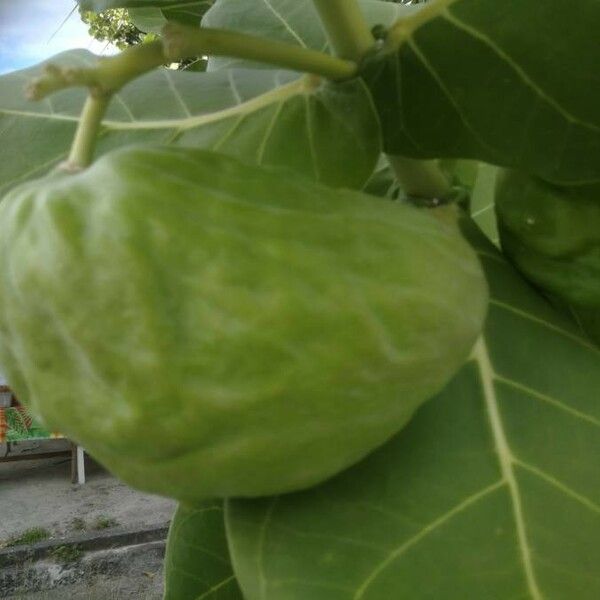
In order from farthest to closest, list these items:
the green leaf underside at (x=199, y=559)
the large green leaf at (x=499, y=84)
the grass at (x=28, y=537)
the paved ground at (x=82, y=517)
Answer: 1. the grass at (x=28, y=537)
2. the paved ground at (x=82, y=517)
3. the green leaf underside at (x=199, y=559)
4. the large green leaf at (x=499, y=84)

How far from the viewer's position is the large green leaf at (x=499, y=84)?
438mm

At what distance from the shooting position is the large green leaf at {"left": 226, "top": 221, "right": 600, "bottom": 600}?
0.40 m

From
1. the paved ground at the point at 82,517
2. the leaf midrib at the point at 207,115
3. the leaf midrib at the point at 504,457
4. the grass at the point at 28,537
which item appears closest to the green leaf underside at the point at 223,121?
the leaf midrib at the point at 207,115

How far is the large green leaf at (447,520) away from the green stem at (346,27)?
176 mm

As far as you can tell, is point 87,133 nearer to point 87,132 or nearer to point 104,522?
point 87,132

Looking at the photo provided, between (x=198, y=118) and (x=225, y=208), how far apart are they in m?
0.23


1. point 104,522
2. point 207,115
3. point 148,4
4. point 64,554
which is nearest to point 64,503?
point 104,522

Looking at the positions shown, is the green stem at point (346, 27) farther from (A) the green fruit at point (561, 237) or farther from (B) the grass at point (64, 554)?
(B) the grass at point (64, 554)

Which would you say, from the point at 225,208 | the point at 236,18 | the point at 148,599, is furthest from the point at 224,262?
the point at 148,599

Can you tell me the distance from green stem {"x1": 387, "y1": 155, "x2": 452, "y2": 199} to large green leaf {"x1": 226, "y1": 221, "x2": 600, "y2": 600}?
13 centimetres

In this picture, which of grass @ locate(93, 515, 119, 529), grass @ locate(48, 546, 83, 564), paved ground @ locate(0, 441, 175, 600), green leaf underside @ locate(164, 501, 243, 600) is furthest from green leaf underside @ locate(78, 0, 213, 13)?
grass @ locate(93, 515, 119, 529)

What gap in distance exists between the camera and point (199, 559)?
A: 611 millimetres

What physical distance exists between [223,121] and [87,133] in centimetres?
18

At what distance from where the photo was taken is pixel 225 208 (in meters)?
0.33
